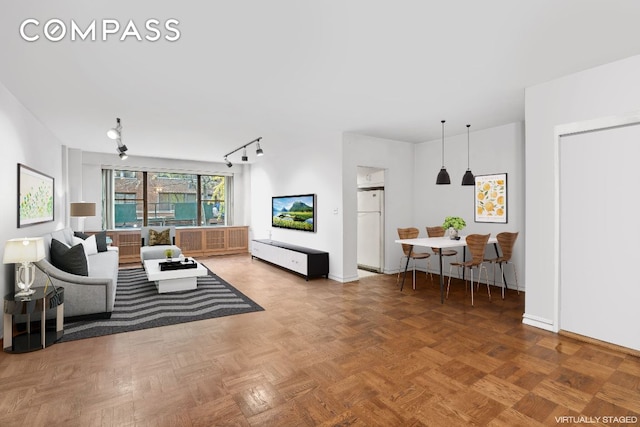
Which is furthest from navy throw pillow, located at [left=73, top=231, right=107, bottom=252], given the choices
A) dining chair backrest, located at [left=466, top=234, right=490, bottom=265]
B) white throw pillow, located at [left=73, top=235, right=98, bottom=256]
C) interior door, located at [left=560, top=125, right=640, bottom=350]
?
interior door, located at [left=560, top=125, right=640, bottom=350]

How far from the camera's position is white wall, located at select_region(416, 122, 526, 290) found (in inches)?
207

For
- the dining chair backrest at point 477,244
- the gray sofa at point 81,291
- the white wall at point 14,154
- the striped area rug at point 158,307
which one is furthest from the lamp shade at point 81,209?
the dining chair backrest at point 477,244

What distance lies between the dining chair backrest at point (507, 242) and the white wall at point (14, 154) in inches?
241

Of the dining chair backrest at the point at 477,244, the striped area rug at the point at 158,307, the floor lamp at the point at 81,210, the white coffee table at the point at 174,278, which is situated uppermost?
the floor lamp at the point at 81,210

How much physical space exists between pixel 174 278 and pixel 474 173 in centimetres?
520

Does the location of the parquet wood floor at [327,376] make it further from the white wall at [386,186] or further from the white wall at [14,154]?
the white wall at [386,186]

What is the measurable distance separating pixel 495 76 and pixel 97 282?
15.8ft

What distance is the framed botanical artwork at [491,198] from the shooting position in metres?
5.44

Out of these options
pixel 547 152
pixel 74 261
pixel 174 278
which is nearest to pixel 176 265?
pixel 174 278

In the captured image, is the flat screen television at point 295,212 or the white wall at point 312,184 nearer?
the white wall at point 312,184

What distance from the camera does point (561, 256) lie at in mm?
3521

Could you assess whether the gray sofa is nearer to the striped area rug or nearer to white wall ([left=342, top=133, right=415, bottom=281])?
the striped area rug

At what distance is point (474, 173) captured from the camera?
5.85 metres

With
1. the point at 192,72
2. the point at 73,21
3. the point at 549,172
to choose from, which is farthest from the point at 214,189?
the point at 549,172
